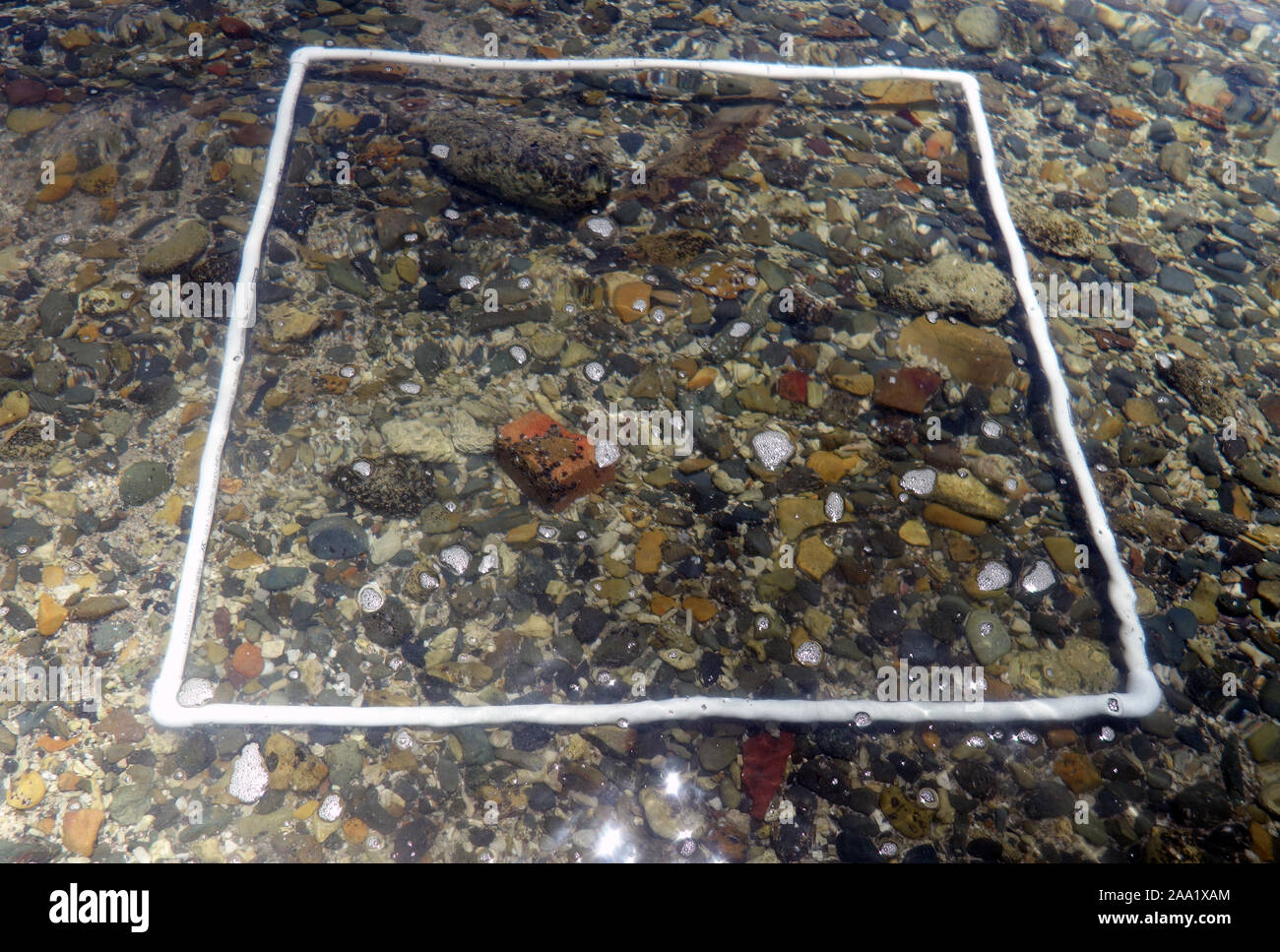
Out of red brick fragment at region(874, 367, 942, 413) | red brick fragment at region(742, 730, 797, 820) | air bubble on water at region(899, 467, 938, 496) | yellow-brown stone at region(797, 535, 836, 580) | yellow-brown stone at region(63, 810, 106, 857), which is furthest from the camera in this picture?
red brick fragment at region(874, 367, 942, 413)

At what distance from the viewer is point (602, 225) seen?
269cm

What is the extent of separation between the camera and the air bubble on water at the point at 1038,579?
225 centimetres

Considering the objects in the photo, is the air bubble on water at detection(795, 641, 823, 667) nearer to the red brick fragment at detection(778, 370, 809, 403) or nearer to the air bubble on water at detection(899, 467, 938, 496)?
the air bubble on water at detection(899, 467, 938, 496)

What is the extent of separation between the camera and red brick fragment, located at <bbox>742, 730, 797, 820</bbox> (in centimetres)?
195

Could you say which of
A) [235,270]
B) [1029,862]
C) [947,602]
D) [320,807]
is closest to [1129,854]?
[1029,862]

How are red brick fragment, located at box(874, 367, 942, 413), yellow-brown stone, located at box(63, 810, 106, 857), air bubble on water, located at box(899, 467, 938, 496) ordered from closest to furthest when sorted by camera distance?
yellow-brown stone, located at box(63, 810, 106, 857)
air bubble on water, located at box(899, 467, 938, 496)
red brick fragment, located at box(874, 367, 942, 413)

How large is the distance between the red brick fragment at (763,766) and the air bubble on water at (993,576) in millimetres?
699

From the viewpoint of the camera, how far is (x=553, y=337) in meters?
2.49

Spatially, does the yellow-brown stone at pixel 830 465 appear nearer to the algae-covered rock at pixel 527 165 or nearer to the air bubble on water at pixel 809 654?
the air bubble on water at pixel 809 654

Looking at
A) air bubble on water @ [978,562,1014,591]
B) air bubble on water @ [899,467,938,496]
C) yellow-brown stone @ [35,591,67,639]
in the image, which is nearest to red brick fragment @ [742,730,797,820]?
air bubble on water @ [978,562,1014,591]

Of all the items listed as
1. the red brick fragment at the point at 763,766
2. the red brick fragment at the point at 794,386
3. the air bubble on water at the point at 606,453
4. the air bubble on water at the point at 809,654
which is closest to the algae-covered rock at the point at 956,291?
the red brick fragment at the point at 794,386

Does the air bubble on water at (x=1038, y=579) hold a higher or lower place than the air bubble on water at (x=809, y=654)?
higher

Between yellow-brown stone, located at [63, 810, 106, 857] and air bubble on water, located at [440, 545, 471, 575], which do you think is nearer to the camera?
yellow-brown stone, located at [63, 810, 106, 857]

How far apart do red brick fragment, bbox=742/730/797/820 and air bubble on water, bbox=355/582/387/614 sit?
1.00 metres
